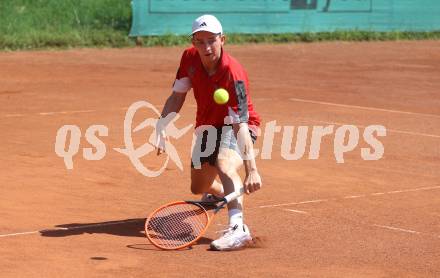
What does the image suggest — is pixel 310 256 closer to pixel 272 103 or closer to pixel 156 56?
pixel 272 103

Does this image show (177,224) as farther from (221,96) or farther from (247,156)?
(221,96)

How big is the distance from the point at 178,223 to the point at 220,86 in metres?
1.08

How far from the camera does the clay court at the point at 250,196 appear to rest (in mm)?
7777

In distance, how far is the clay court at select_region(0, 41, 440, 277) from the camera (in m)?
7.78

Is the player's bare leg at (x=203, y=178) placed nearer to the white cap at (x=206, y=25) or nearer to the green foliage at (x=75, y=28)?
the white cap at (x=206, y=25)

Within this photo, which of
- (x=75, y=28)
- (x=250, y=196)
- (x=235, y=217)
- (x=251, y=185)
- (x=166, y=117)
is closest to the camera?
(x=251, y=185)

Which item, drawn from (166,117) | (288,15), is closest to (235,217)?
(166,117)

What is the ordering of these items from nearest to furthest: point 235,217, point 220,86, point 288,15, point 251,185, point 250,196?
1. point 251,185
2. point 235,217
3. point 220,86
4. point 250,196
5. point 288,15

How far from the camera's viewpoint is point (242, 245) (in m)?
8.17

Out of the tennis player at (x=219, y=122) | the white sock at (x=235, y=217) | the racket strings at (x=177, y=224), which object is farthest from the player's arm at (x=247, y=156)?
the racket strings at (x=177, y=224)

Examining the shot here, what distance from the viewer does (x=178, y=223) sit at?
8266 millimetres

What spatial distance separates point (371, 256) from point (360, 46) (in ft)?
66.6

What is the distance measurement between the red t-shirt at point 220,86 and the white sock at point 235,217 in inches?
26.7

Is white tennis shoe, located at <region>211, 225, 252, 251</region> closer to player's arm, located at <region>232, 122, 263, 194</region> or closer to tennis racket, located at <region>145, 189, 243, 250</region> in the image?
tennis racket, located at <region>145, 189, 243, 250</region>
